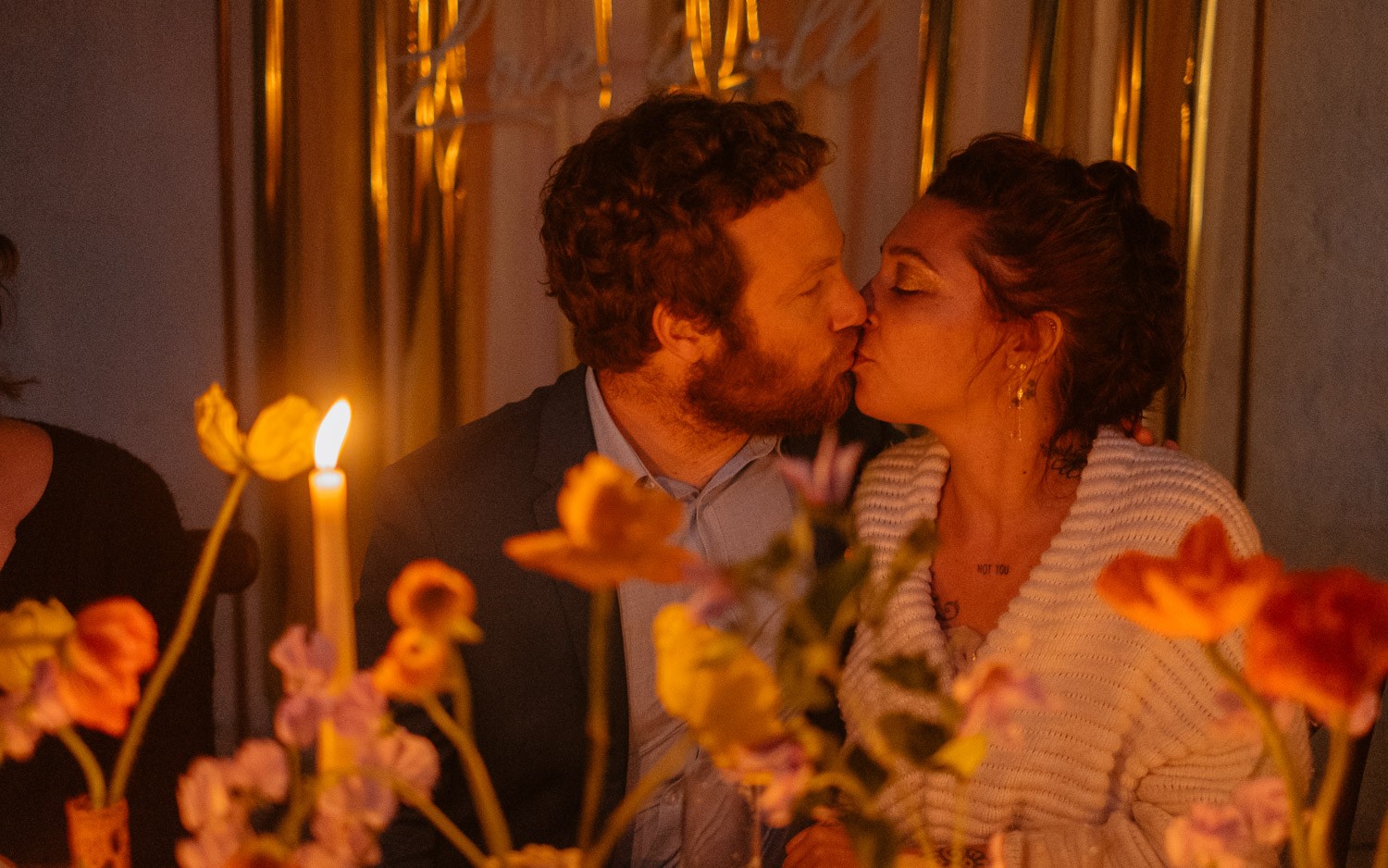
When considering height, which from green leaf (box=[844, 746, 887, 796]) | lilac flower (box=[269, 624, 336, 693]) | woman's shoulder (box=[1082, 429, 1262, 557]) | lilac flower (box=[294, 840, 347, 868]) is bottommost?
woman's shoulder (box=[1082, 429, 1262, 557])

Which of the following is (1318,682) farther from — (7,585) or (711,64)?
(711,64)

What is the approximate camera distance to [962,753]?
1.65ft

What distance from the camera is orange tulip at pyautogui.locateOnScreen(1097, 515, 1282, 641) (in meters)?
0.45

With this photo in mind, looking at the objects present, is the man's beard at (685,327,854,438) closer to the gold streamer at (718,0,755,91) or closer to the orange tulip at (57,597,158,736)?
the gold streamer at (718,0,755,91)

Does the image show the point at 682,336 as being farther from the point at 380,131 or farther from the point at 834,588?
the point at 834,588

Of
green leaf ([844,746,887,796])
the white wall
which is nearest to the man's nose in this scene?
green leaf ([844,746,887,796])

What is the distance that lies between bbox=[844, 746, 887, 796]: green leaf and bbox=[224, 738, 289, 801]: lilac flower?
295 millimetres

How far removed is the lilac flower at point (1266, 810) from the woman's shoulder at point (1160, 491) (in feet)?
2.73

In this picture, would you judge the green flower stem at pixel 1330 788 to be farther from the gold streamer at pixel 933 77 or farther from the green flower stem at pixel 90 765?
the gold streamer at pixel 933 77

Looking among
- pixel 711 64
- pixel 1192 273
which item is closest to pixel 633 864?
pixel 711 64

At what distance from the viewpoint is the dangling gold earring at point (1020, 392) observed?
1.53m

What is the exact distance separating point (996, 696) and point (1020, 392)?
1125 mm

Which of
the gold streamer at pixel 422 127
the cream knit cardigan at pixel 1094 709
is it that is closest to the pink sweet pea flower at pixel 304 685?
the cream knit cardigan at pixel 1094 709

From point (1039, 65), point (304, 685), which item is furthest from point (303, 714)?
point (1039, 65)
